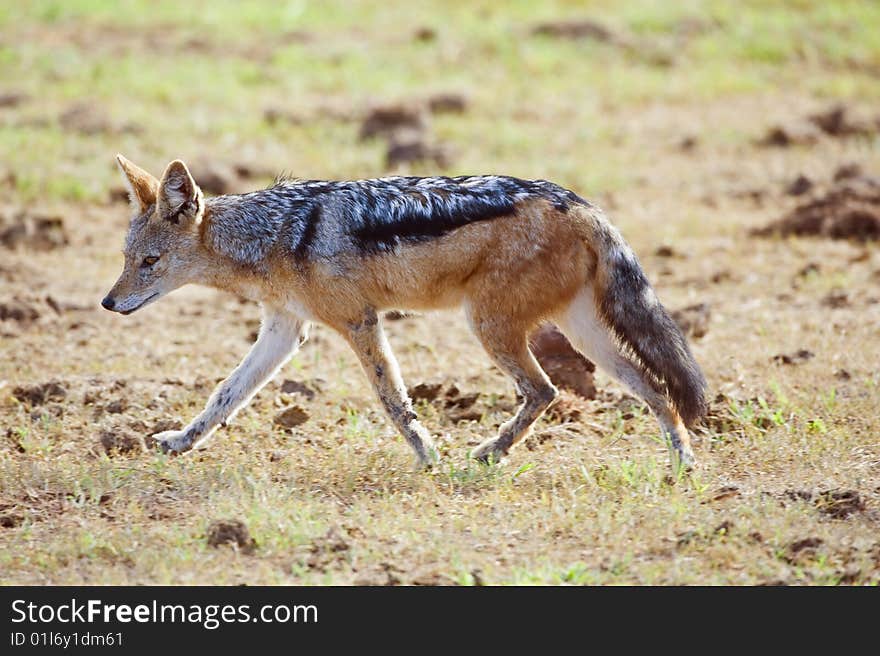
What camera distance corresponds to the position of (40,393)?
8.27 m

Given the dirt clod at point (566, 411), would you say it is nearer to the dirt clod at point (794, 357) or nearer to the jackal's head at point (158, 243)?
the dirt clod at point (794, 357)

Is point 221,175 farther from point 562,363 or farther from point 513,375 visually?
point 513,375

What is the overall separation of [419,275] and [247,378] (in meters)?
1.14

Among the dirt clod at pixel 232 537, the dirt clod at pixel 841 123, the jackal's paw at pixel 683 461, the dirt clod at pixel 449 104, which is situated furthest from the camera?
the dirt clod at pixel 449 104

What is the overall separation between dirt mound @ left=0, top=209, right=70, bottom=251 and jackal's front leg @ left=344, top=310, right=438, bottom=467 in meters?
5.65

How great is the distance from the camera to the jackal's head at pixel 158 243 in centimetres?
733

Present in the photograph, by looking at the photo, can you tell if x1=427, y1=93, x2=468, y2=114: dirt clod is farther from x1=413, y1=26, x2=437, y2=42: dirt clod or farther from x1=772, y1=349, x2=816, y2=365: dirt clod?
x1=772, y1=349, x2=816, y2=365: dirt clod

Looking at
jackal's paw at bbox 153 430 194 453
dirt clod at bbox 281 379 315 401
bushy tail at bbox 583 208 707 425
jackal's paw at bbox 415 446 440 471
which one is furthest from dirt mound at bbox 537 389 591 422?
jackal's paw at bbox 153 430 194 453

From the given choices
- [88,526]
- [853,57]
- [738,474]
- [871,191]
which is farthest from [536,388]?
[853,57]

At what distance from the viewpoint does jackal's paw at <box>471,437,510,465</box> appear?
722 cm

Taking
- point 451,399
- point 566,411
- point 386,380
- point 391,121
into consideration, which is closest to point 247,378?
point 386,380

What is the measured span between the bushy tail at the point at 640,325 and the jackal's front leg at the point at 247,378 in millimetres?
1706

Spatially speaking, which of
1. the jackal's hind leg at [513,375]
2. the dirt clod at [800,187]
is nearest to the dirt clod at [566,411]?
the jackal's hind leg at [513,375]

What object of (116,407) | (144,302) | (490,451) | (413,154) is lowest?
(116,407)
